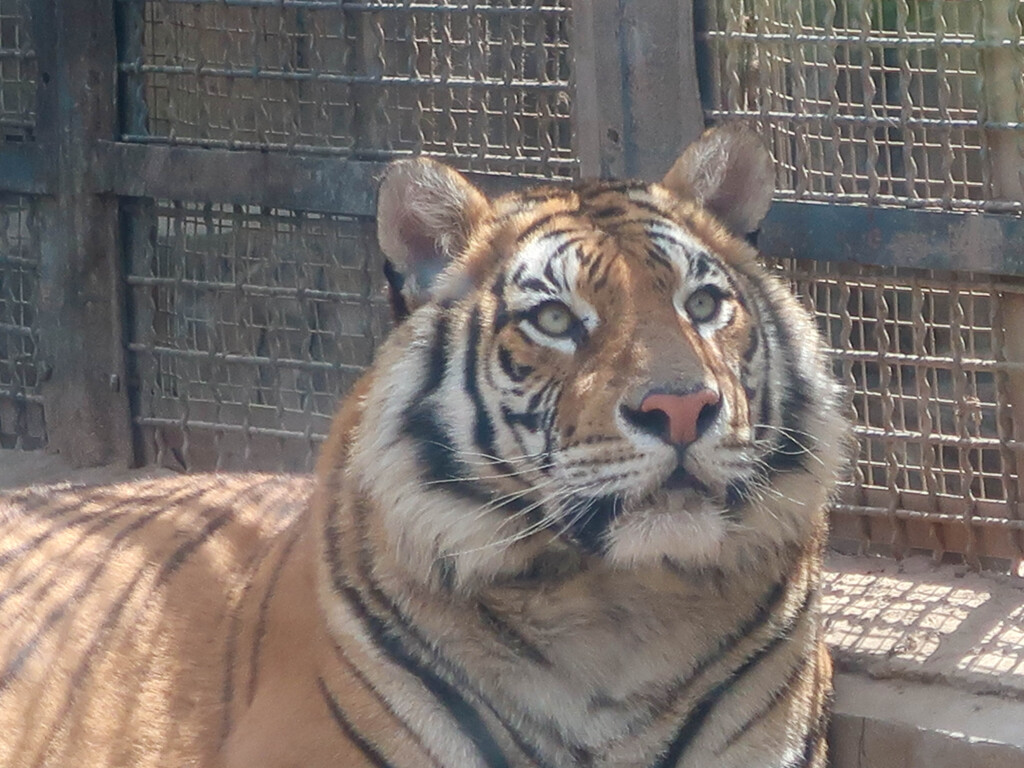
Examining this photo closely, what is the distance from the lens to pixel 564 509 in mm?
2479

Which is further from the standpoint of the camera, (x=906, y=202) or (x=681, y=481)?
Result: (x=906, y=202)

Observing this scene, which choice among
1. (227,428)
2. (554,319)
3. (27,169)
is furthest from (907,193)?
(27,169)

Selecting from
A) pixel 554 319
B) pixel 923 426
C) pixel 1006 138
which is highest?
pixel 1006 138

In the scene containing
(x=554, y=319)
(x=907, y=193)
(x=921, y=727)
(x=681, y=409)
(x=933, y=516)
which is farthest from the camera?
(x=933, y=516)

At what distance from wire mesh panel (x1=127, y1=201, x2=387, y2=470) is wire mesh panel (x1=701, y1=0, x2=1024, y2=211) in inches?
46.6

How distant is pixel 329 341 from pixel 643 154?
123 centimetres

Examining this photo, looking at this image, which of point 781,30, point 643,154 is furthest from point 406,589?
point 781,30

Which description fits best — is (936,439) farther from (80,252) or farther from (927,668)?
(80,252)

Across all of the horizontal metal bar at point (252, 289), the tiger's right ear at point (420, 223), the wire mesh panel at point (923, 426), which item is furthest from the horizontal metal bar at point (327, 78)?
the tiger's right ear at point (420, 223)

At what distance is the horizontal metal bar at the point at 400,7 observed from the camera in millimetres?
3877

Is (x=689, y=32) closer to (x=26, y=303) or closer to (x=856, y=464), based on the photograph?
(x=856, y=464)

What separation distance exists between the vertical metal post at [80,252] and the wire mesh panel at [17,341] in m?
0.18

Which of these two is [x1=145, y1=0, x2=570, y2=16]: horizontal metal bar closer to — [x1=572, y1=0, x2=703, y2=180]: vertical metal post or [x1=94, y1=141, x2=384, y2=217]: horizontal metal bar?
[x1=572, y1=0, x2=703, y2=180]: vertical metal post

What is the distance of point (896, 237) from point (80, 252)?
2.49m
